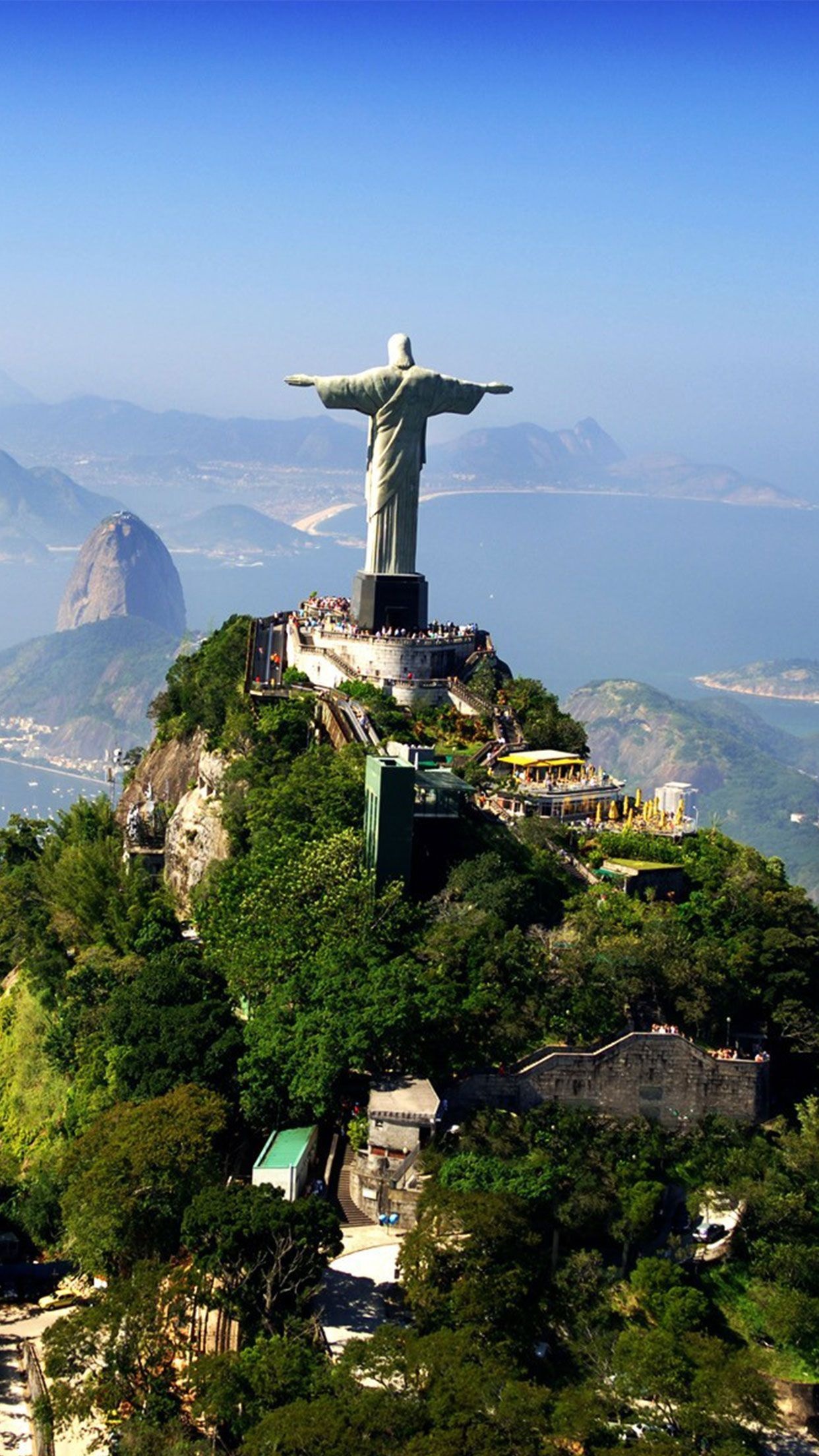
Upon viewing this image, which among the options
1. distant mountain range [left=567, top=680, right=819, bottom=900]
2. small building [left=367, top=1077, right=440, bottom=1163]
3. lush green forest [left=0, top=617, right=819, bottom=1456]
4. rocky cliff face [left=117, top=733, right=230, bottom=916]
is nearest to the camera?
lush green forest [left=0, top=617, right=819, bottom=1456]

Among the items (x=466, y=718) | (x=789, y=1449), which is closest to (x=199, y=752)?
(x=466, y=718)

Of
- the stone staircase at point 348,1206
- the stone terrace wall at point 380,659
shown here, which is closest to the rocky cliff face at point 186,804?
the stone terrace wall at point 380,659

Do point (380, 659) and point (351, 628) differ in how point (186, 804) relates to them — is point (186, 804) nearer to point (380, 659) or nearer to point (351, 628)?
point (380, 659)

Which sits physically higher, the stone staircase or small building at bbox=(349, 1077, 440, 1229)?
small building at bbox=(349, 1077, 440, 1229)

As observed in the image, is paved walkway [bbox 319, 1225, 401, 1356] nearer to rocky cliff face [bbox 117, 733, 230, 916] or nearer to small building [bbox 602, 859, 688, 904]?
small building [bbox 602, 859, 688, 904]

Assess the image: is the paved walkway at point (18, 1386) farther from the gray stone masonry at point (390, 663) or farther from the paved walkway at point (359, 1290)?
the gray stone masonry at point (390, 663)

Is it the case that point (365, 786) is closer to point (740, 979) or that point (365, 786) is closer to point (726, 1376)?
point (740, 979)

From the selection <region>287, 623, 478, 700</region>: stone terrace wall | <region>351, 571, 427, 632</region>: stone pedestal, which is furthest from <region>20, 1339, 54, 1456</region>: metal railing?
<region>351, 571, 427, 632</region>: stone pedestal
